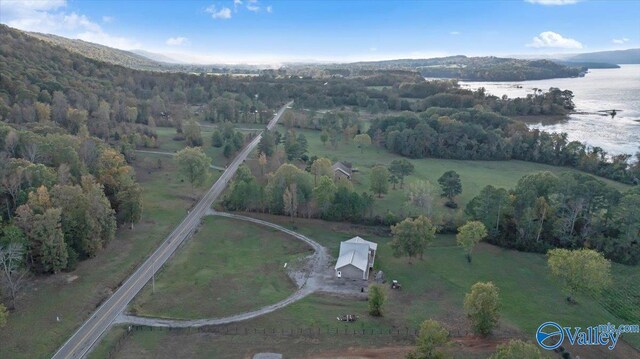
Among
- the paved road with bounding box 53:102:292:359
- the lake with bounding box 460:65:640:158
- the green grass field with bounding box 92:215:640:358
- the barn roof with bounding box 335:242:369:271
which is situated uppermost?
the lake with bounding box 460:65:640:158

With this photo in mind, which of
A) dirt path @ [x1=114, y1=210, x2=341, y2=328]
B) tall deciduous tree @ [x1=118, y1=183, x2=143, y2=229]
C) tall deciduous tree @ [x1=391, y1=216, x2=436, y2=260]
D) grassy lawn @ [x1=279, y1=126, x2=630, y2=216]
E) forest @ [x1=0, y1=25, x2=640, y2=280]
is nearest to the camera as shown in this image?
dirt path @ [x1=114, y1=210, x2=341, y2=328]

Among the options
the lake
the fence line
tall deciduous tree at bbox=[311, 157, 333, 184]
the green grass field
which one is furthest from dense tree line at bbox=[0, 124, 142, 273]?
the lake

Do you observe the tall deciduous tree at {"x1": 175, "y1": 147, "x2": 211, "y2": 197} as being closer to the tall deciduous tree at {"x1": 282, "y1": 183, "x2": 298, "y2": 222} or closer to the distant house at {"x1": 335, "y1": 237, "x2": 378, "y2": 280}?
the tall deciduous tree at {"x1": 282, "y1": 183, "x2": 298, "y2": 222}

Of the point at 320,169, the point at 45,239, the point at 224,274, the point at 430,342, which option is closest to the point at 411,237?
the point at 430,342

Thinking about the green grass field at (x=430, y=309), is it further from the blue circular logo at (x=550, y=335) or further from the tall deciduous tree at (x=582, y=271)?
the tall deciduous tree at (x=582, y=271)

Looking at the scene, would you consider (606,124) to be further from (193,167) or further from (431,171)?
(193,167)

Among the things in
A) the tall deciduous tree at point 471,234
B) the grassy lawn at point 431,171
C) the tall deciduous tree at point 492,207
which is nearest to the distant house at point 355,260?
the tall deciduous tree at point 471,234

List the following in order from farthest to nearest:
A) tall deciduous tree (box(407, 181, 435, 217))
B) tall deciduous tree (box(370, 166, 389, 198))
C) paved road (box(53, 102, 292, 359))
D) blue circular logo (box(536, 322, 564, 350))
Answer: tall deciduous tree (box(370, 166, 389, 198))
tall deciduous tree (box(407, 181, 435, 217))
paved road (box(53, 102, 292, 359))
blue circular logo (box(536, 322, 564, 350))
